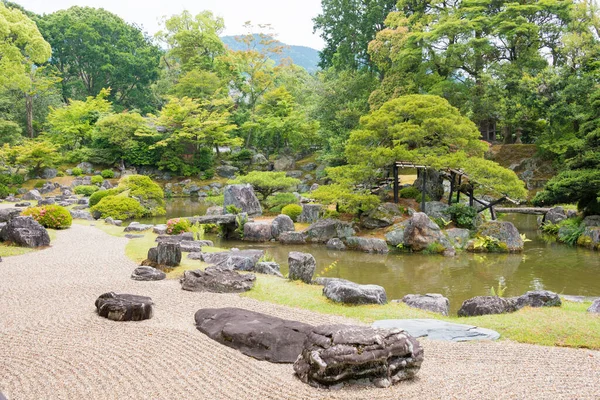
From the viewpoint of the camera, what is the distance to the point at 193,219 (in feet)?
60.2

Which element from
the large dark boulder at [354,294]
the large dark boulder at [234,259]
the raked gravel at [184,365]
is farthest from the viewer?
the large dark boulder at [234,259]

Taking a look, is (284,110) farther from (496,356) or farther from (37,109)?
(496,356)

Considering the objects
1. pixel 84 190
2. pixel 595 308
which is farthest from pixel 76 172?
pixel 595 308

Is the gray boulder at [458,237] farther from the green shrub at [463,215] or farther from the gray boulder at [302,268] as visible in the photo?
the gray boulder at [302,268]

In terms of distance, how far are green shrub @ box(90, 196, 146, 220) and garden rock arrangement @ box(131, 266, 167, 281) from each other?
11744mm

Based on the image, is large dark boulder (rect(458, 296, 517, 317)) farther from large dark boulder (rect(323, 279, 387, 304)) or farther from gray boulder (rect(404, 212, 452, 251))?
gray boulder (rect(404, 212, 452, 251))

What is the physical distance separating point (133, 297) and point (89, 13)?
5020 cm

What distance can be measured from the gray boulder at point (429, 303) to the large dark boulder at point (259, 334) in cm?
329

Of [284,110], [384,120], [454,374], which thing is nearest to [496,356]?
[454,374]

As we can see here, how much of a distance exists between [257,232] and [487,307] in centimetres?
1112

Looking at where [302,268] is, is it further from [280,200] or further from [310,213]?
[280,200]

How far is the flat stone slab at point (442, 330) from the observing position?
19.4 feet

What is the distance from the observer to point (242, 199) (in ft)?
65.9

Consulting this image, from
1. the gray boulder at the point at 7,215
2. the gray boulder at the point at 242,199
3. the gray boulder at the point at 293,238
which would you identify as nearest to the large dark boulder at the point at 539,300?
the gray boulder at the point at 293,238
